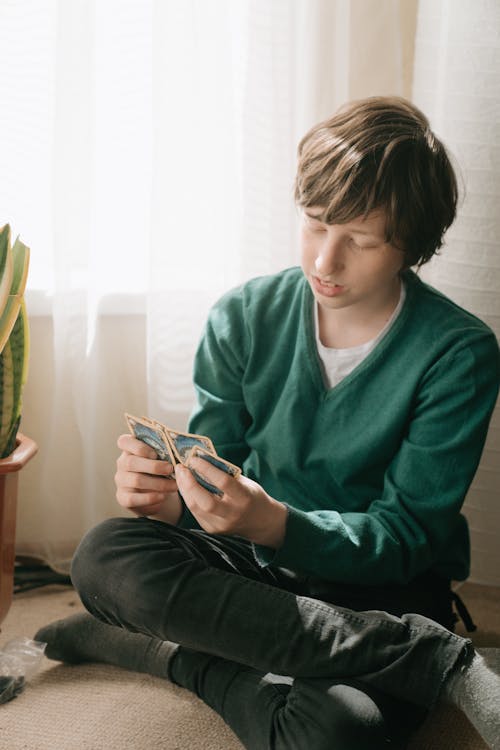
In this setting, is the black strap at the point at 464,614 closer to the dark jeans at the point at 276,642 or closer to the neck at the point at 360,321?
the dark jeans at the point at 276,642

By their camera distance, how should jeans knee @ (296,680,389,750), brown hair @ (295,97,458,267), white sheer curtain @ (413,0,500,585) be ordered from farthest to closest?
white sheer curtain @ (413,0,500,585), brown hair @ (295,97,458,267), jeans knee @ (296,680,389,750)

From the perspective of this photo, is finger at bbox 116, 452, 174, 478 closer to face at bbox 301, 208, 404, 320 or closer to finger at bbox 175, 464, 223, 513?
finger at bbox 175, 464, 223, 513

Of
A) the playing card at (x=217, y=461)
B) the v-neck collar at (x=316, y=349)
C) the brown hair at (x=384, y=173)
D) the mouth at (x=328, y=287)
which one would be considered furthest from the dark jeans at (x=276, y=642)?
the brown hair at (x=384, y=173)

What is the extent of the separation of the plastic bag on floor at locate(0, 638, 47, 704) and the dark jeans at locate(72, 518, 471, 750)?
0.19 metres

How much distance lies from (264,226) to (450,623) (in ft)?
2.71

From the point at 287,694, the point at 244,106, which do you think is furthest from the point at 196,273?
the point at 287,694

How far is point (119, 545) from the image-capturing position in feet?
4.60

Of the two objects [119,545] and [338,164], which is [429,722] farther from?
[338,164]

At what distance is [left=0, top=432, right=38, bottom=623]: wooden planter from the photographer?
1.50 m

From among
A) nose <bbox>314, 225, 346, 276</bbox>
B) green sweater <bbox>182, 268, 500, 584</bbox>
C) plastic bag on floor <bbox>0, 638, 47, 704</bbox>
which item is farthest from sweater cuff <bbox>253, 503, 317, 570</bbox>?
plastic bag on floor <bbox>0, 638, 47, 704</bbox>

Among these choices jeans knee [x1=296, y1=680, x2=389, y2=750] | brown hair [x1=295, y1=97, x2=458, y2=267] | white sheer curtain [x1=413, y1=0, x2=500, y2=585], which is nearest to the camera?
jeans knee [x1=296, y1=680, x2=389, y2=750]

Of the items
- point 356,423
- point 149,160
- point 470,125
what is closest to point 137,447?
point 356,423

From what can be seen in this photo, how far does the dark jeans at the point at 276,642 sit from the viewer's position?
4.14ft

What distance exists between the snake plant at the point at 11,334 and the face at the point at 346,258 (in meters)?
0.45
